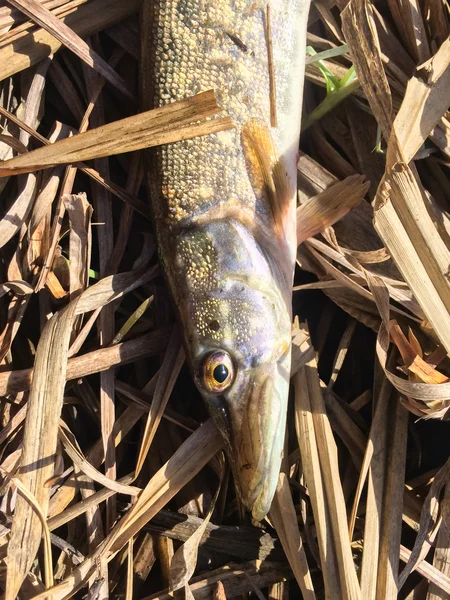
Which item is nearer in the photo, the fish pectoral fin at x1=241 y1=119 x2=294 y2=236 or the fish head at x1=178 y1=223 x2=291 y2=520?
the fish head at x1=178 y1=223 x2=291 y2=520

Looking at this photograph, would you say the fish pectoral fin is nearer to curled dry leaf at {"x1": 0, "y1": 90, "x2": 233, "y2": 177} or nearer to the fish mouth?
curled dry leaf at {"x1": 0, "y1": 90, "x2": 233, "y2": 177}

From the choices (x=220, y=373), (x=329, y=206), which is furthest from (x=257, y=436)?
(x=329, y=206)

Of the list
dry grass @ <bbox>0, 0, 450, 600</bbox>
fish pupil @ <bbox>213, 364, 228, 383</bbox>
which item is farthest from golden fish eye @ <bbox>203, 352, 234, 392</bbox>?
dry grass @ <bbox>0, 0, 450, 600</bbox>

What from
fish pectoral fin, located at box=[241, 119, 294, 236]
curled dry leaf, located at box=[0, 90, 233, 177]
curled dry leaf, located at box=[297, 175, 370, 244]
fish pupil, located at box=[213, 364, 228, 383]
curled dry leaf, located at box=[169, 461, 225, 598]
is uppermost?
curled dry leaf, located at box=[0, 90, 233, 177]

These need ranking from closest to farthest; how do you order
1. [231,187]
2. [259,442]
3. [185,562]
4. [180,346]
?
1. [259,442]
2. [185,562]
3. [231,187]
4. [180,346]

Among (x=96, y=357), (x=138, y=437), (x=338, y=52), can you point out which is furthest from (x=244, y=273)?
(x=338, y=52)

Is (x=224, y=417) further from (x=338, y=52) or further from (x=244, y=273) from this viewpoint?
(x=338, y=52)

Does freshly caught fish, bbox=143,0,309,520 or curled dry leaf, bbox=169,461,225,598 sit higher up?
freshly caught fish, bbox=143,0,309,520

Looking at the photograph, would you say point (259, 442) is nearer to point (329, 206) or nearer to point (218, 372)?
point (218, 372)
